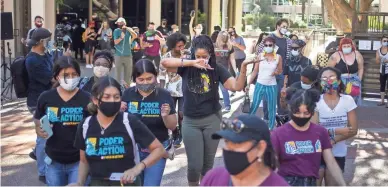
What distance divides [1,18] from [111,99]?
35.9ft

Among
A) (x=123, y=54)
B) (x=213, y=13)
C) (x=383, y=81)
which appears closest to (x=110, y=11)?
(x=213, y=13)

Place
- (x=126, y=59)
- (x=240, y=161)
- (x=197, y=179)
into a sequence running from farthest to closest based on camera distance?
(x=126, y=59), (x=197, y=179), (x=240, y=161)

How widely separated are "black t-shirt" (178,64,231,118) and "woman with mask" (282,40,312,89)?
181 inches

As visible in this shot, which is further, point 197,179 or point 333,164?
point 197,179

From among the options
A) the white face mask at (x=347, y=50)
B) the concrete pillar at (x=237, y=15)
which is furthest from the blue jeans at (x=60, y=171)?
the concrete pillar at (x=237, y=15)

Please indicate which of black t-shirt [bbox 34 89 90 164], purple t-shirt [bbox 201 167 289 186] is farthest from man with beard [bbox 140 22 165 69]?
purple t-shirt [bbox 201 167 289 186]

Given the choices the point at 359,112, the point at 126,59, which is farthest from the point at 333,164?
the point at 126,59

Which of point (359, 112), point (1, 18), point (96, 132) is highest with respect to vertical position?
point (1, 18)

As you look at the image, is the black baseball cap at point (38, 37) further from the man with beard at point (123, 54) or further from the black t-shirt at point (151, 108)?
the man with beard at point (123, 54)

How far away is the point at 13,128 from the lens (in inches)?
469

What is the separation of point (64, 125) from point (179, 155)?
14.1 ft

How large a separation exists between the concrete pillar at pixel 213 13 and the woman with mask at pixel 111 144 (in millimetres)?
29096

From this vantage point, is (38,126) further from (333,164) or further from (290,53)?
(290,53)

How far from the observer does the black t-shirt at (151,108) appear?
6.04 m
